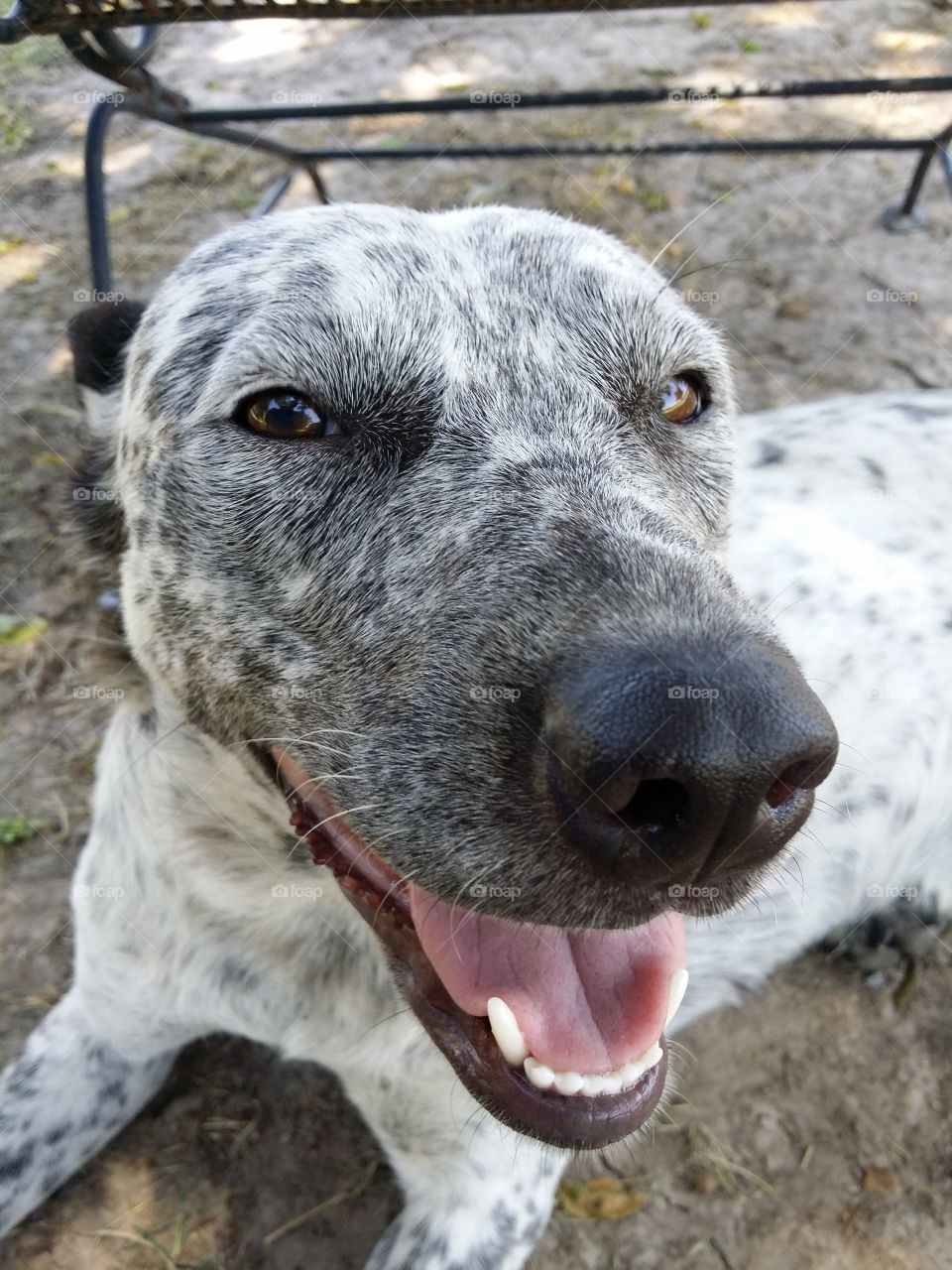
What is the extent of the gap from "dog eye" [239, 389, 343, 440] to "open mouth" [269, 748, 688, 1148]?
0.65 m

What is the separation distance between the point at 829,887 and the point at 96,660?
88.7 inches

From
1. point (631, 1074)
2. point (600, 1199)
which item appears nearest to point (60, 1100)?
point (600, 1199)

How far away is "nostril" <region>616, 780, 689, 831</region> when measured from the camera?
1353 mm

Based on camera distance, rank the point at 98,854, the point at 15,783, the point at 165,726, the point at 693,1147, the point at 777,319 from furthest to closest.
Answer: the point at 777,319 → the point at 15,783 → the point at 693,1147 → the point at 98,854 → the point at 165,726

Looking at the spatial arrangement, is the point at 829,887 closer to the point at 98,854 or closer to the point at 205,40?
the point at 98,854

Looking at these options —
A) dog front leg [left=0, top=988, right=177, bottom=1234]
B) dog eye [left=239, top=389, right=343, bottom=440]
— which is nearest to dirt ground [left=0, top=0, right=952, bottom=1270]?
dog front leg [left=0, top=988, right=177, bottom=1234]

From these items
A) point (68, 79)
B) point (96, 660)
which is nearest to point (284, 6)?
point (96, 660)

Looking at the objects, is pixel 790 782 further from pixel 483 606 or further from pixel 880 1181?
pixel 880 1181

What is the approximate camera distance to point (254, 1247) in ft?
9.08

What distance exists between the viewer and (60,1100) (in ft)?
9.30

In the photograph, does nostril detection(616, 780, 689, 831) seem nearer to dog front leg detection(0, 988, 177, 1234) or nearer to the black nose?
the black nose

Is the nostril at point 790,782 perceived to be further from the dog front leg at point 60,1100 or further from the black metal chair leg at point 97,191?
the black metal chair leg at point 97,191

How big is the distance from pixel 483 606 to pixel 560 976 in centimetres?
72

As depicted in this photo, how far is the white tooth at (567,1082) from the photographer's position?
169cm
